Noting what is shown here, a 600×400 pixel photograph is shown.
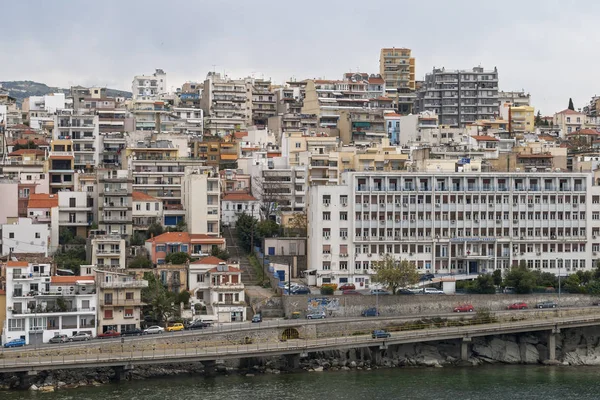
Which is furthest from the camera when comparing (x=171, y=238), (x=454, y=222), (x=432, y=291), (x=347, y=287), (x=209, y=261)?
(x=454, y=222)

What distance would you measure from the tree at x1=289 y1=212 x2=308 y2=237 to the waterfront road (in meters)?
14.4

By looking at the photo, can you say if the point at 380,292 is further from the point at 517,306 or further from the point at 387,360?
the point at 517,306

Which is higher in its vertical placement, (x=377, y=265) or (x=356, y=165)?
(x=356, y=165)

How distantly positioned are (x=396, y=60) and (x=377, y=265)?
219ft

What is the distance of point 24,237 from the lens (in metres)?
66.2

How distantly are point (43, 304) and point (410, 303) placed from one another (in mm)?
17335

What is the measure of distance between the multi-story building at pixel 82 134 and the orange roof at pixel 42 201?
11677 millimetres

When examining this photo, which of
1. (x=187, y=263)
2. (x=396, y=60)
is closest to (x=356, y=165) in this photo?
(x=187, y=263)

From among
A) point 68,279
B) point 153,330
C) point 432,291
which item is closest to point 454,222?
point 432,291

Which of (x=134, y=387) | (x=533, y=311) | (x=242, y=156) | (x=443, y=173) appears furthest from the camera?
(x=242, y=156)

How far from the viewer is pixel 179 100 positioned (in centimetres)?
11750

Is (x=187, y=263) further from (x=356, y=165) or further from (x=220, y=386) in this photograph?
(x=356, y=165)

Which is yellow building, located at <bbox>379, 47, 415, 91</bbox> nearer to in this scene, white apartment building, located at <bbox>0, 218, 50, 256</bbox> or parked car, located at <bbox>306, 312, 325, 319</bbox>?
white apartment building, located at <bbox>0, 218, 50, 256</bbox>

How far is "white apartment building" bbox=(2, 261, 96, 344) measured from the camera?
5706cm
